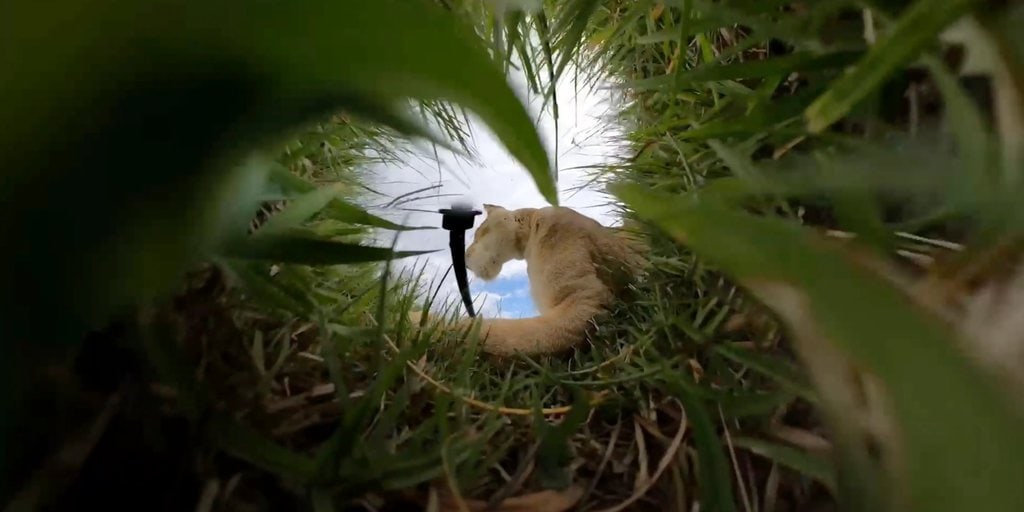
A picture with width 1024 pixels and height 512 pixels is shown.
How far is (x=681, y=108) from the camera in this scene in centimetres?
52

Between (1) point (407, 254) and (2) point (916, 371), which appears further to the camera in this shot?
(1) point (407, 254)

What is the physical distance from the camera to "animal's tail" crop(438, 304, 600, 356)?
537mm

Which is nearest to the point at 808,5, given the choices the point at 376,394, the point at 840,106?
the point at 840,106

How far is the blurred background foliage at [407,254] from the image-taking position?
0.13 m

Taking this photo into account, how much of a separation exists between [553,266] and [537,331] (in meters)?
0.13

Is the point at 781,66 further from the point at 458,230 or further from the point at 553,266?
the point at 458,230

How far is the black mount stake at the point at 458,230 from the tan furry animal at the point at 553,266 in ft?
0.03

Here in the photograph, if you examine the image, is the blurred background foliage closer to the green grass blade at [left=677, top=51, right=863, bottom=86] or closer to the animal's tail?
the green grass blade at [left=677, top=51, right=863, bottom=86]

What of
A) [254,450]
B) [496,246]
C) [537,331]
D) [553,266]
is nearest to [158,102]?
[254,450]

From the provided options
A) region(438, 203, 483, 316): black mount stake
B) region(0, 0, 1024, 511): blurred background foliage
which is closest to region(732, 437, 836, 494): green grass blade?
region(0, 0, 1024, 511): blurred background foliage

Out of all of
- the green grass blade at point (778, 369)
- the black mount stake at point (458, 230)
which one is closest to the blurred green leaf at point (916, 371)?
the green grass blade at point (778, 369)

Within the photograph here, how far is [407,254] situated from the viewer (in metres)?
0.27

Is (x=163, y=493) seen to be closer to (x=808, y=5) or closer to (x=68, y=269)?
(x=68, y=269)

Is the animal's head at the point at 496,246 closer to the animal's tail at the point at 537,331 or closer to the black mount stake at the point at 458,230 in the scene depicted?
the black mount stake at the point at 458,230
